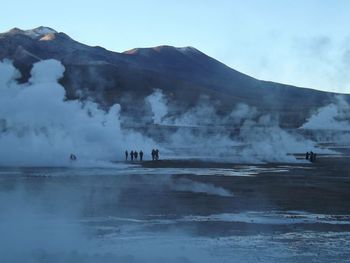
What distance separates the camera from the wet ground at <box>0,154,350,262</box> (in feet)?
62.0

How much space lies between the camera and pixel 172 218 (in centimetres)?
2566

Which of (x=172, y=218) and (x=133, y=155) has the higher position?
(x=133, y=155)

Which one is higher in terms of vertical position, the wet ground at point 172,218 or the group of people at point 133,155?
the group of people at point 133,155

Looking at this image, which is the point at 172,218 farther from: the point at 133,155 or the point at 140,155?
the point at 133,155

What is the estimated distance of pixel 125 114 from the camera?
155m

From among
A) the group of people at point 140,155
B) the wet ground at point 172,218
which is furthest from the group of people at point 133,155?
the wet ground at point 172,218

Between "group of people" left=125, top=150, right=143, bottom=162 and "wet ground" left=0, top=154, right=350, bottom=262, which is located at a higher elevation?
"group of people" left=125, top=150, right=143, bottom=162

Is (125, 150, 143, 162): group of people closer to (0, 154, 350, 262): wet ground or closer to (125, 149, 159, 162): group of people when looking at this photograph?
(125, 149, 159, 162): group of people

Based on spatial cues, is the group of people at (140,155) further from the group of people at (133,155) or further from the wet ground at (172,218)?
the wet ground at (172,218)

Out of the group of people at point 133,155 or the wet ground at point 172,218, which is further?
the group of people at point 133,155

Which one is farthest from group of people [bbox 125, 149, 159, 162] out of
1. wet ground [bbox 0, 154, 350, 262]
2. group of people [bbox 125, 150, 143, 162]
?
wet ground [bbox 0, 154, 350, 262]

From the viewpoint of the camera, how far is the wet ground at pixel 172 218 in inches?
744

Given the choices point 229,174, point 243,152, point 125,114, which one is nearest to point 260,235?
point 229,174

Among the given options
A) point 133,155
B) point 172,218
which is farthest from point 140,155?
point 172,218
